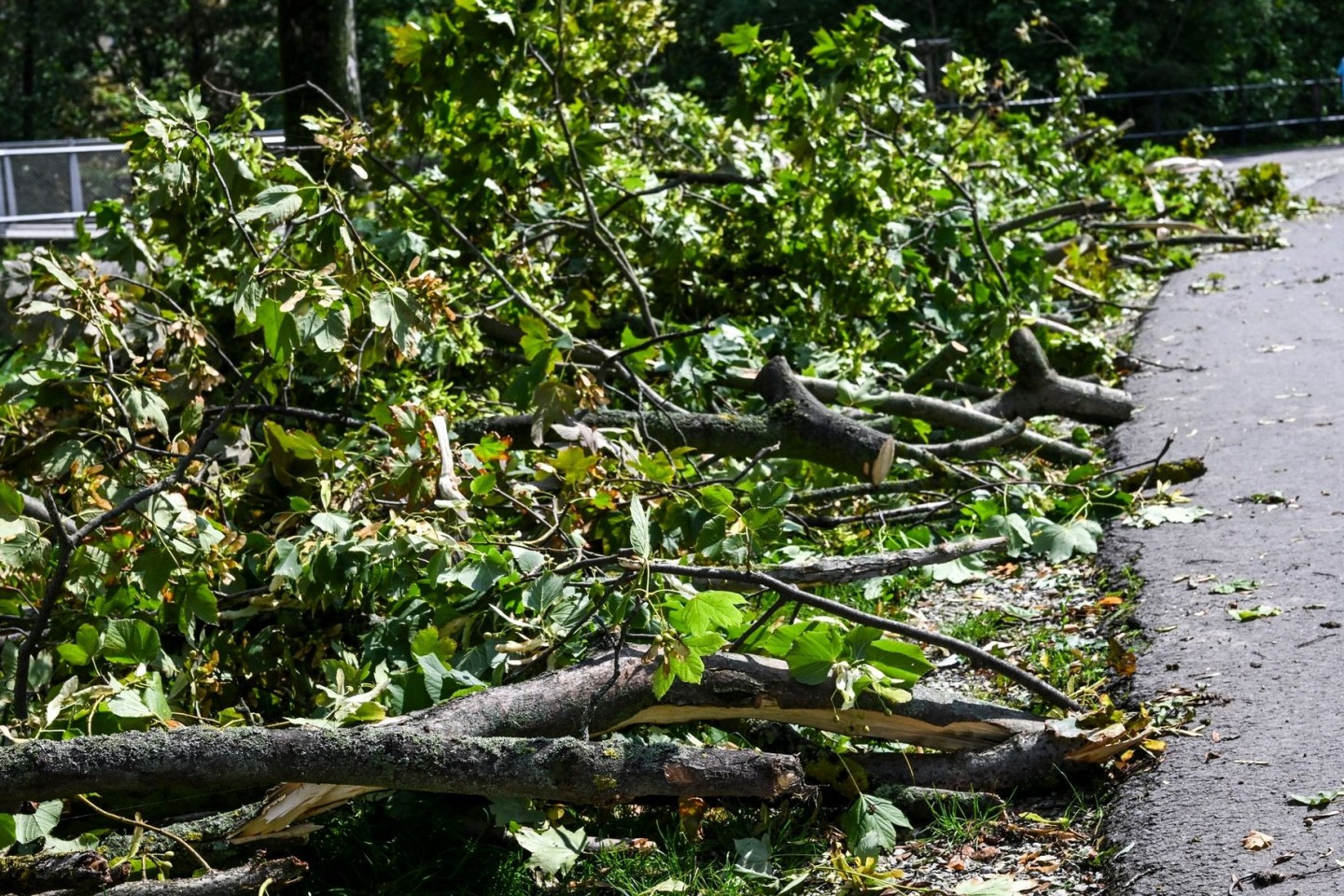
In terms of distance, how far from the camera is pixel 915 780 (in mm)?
2984

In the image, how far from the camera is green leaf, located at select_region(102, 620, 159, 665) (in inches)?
117

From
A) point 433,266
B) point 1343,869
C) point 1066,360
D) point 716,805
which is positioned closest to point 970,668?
point 716,805

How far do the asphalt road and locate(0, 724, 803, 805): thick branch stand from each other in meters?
0.85

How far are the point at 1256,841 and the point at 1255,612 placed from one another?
1167 millimetres

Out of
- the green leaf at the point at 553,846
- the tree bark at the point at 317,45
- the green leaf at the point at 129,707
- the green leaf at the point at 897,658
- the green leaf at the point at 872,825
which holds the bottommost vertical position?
the green leaf at the point at 553,846

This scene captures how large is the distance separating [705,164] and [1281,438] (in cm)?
298

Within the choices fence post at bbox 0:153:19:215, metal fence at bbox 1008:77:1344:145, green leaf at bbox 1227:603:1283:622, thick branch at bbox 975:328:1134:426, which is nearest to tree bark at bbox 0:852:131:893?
green leaf at bbox 1227:603:1283:622

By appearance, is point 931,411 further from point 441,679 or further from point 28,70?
point 28,70

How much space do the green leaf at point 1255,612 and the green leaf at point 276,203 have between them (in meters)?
2.61

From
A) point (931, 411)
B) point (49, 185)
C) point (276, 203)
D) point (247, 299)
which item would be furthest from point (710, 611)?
point (49, 185)

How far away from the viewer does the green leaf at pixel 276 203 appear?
3330 millimetres

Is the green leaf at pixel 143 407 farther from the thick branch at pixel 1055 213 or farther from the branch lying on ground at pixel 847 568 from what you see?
the thick branch at pixel 1055 213

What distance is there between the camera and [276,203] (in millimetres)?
3344

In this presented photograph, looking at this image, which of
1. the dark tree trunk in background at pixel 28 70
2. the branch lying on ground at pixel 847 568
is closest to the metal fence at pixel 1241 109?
the dark tree trunk in background at pixel 28 70
